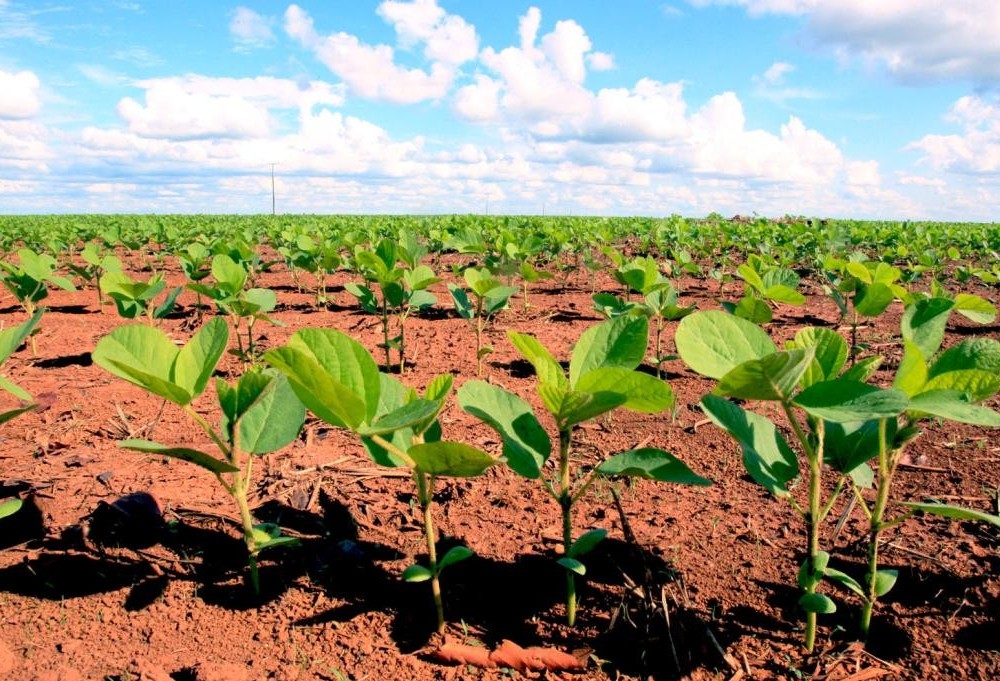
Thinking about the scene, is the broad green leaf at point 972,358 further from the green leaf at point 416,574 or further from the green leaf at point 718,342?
the green leaf at point 416,574

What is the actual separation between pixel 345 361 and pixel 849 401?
86cm

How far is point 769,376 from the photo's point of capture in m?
1.05

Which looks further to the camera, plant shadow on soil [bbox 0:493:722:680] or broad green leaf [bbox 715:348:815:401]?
plant shadow on soil [bbox 0:493:722:680]

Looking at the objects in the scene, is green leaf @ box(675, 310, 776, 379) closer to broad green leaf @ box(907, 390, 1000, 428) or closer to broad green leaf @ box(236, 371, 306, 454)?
broad green leaf @ box(907, 390, 1000, 428)

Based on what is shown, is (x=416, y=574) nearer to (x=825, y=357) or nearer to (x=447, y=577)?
(x=447, y=577)

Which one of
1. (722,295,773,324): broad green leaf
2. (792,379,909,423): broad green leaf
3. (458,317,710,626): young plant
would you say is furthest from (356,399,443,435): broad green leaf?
(722,295,773,324): broad green leaf

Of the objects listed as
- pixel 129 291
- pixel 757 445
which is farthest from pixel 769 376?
pixel 129 291

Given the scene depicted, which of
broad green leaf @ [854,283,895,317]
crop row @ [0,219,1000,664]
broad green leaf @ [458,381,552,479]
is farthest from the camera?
broad green leaf @ [854,283,895,317]

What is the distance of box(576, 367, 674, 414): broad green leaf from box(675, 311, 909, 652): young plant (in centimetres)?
7

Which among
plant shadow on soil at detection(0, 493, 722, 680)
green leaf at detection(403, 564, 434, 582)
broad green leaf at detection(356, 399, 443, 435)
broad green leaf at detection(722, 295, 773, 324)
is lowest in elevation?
plant shadow on soil at detection(0, 493, 722, 680)

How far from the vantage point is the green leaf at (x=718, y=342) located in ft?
3.93

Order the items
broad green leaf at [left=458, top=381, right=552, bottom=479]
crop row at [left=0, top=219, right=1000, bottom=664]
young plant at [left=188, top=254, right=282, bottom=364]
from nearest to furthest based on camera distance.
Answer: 1. crop row at [left=0, top=219, right=1000, bottom=664]
2. broad green leaf at [left=458, top=381, right=552, bottom=479]
3. young plant at [left=188, top=254, right=282, bottom=364]

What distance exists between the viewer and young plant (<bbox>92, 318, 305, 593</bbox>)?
1.34 m

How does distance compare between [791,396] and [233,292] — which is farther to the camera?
[233,292]
